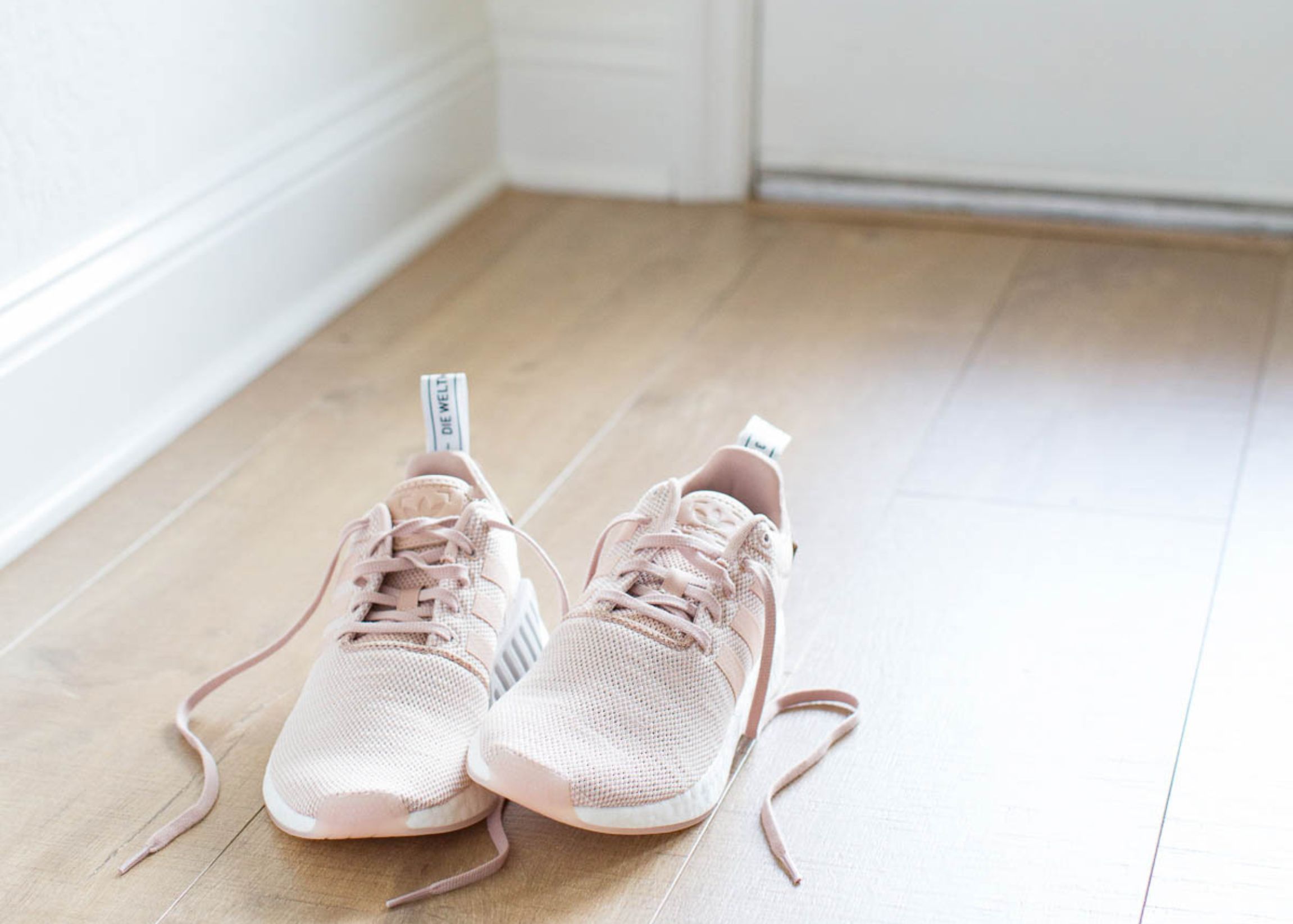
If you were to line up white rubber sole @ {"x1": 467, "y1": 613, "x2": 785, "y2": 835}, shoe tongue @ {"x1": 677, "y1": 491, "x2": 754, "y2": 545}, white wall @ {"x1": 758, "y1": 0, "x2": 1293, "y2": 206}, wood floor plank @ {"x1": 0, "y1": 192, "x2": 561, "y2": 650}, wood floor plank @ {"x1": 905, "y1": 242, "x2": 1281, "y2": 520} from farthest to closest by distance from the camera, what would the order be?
white wall @ {"x1": 758, "y1": 0, "x2": 1293, "y2": 206} → wood floor plank @ {"x1": 905, "y1": 242, "x2": 1281, "y2": 520} → wood floor plank @ {"x1": 0, "y1": 192, "x2": 561, "y2": 650} → shoe tongue @ {"x1": 677, "y1": 491, "x2": 754, "y2": 545} → white rubber sole @ {"x1": 467, "y1": 613, "x2": 785, "y2": 835}

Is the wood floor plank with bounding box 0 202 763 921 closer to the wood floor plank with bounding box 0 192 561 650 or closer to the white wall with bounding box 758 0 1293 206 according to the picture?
the wood floor plank with bounding box 0 192 561 650

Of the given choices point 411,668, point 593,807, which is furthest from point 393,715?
point 593,807

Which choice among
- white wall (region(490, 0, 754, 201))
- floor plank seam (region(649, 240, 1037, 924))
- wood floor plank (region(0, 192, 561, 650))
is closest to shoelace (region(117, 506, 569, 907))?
floor plank seam (region(649, 240, 1037, 924))

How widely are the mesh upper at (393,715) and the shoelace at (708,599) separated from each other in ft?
0.32

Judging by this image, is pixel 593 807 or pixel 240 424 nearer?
pixel 593 807

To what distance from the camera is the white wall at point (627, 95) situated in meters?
1.99

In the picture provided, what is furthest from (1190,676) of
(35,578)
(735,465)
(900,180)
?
(900,180)

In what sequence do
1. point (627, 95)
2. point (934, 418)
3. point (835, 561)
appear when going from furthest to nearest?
point (627, 95), point (934, 418), point (835, 561)

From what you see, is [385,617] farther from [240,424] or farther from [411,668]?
[240,424]

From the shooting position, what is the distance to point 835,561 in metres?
1.23

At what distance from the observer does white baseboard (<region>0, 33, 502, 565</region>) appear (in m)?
1.29

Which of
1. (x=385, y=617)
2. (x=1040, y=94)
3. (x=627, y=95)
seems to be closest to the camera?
(x=385, y=617)

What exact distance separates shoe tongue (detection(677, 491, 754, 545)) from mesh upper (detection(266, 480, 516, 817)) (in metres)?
0.13

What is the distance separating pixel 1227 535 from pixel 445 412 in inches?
27.0
